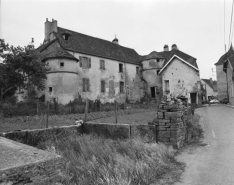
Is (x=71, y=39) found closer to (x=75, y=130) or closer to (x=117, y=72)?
(x=117, y=72)

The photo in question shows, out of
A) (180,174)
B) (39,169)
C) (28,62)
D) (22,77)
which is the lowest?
(180,174)

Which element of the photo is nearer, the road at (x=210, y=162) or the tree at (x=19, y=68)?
the road at (x=210, y=162)

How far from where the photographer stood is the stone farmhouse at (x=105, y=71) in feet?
72.4

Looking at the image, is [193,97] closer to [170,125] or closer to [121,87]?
[121,87]

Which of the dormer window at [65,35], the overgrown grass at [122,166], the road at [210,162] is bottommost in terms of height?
the road at [210,162]

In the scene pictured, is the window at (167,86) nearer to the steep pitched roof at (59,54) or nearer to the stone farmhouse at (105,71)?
the stone farmhouse at (105,71)

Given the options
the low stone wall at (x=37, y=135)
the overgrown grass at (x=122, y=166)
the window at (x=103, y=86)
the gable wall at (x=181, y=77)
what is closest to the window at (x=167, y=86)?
the gable wall at (x=181, y=77)

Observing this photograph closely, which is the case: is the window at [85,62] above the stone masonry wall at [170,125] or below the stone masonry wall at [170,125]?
above

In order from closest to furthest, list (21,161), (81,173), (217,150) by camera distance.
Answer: (21,161)
(81,173)
(217,150)

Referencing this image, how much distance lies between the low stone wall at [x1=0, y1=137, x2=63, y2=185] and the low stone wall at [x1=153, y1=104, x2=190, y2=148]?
14.4 ft

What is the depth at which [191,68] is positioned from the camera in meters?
27.8

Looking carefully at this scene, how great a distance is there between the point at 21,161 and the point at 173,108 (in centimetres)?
497

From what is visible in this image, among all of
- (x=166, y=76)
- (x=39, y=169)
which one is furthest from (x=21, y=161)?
(x=166, y=76)

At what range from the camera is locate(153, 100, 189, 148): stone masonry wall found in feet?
20.3
